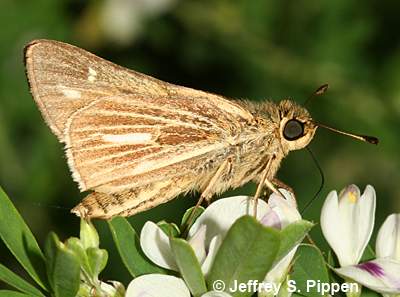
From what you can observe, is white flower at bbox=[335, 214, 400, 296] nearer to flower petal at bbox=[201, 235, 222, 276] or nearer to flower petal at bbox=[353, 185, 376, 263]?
flower petal at bbox=[353, 185, 376, 263]

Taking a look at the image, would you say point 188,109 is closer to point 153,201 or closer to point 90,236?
point 153,201

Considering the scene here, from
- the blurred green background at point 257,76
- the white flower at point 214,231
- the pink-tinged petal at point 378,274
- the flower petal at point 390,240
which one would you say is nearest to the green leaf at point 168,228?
the white flower at point 214,231

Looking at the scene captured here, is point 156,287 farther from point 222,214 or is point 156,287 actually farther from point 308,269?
point 308,269

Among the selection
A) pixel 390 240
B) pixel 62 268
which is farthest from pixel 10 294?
pixel 390 240

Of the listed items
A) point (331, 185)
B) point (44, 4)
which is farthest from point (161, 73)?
point (331, 185)

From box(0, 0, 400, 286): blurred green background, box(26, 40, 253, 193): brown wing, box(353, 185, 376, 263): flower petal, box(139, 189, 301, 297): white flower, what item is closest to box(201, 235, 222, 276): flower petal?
box(139, 189, 301, 297): white flower

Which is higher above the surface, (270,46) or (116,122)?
(270,46)
